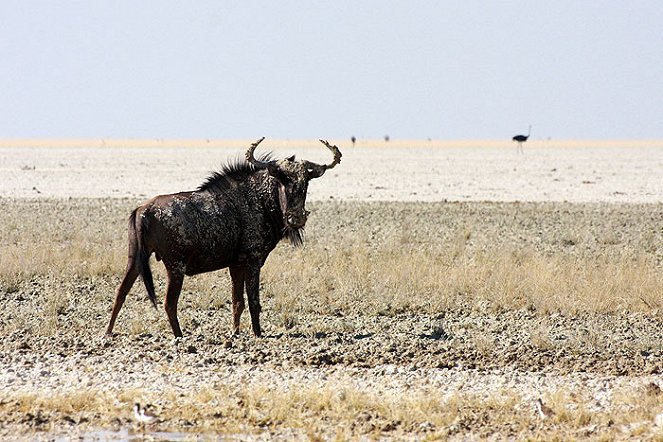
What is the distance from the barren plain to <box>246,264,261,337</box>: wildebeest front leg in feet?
0.59

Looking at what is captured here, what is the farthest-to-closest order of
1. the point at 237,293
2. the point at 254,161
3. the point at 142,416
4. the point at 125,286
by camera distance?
the point at 254,161, the point at 237,293, the point at 125,286, the point at 142,416

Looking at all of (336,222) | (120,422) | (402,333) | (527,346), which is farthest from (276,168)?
(336,222)

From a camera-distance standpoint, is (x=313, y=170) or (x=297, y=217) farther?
(x=313, y=170)

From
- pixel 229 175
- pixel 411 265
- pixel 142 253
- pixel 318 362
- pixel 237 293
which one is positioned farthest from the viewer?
pixel 411 265

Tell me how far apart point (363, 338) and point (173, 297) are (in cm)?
184

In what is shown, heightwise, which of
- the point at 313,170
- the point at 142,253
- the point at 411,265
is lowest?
the point at 411,265

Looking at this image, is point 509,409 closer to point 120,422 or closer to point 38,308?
point 120,422

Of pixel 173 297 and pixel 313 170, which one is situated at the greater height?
pixel 313 170

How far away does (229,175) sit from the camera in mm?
11000

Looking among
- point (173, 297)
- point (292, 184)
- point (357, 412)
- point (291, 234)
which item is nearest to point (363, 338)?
point (291, 234)

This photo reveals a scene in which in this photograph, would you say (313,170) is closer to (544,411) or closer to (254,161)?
(254,161)

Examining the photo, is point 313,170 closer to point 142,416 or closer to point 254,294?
point 254,294

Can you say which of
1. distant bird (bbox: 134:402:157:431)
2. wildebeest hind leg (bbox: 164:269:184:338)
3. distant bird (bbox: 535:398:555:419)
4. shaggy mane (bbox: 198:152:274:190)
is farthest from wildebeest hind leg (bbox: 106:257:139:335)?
distant bird (bbox: 535:398:555:419)

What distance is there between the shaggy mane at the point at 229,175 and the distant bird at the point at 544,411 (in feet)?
13.9
